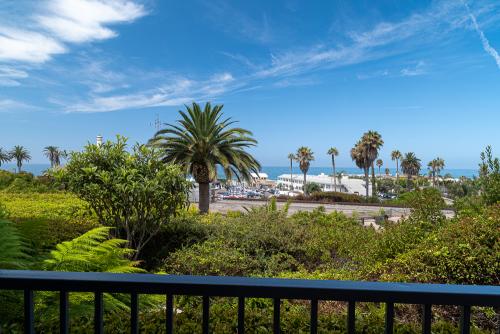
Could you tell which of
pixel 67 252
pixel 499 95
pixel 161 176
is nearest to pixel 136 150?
pixel 161 176

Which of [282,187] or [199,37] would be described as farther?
[282,187]

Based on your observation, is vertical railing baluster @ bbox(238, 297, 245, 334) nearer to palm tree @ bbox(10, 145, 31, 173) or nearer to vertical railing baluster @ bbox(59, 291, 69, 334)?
vertical railing baluster @ bbox(59, 291, 69, 334)

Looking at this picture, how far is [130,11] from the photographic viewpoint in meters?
4.79

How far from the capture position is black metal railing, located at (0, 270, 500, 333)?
95cm

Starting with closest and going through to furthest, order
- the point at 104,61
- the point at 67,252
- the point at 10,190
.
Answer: the point at 67,252 < the point at 104,61 < the point at 10,190

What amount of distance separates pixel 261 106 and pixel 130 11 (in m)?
32.9

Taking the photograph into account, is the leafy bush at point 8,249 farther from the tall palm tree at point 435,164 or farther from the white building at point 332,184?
the tall palm tree at point 435,164

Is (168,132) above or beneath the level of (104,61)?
beneath

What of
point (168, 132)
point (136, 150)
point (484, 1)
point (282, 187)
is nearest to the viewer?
point (484, 1)

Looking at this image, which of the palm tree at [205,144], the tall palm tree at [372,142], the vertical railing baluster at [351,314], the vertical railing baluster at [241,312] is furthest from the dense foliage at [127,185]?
the tall palm tree at [372,142]

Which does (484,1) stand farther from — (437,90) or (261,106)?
(261,106)

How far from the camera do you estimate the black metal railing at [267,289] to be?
95 cm

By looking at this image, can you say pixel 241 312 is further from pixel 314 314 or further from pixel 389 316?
pixel 389 316

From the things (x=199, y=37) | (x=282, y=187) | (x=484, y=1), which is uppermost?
(x=199, y=37)
